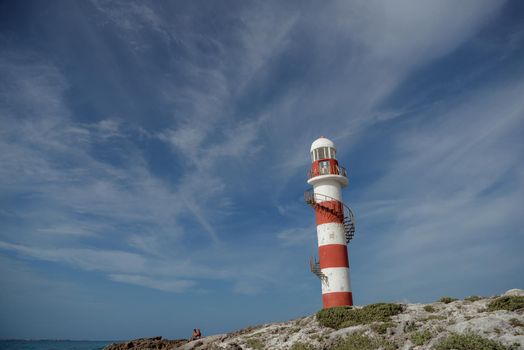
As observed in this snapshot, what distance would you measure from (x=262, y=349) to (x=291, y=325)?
4470 mm

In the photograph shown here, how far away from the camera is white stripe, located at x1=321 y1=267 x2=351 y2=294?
29.9 meters

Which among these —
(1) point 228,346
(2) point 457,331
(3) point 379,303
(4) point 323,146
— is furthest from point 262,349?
(4) point 323,146

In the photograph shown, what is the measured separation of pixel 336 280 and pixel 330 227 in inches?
159

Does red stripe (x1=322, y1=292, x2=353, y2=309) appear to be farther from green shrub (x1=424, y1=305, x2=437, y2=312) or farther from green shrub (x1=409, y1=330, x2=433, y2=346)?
green shrub (x1=409, y1=330, x2=433, y2=346)

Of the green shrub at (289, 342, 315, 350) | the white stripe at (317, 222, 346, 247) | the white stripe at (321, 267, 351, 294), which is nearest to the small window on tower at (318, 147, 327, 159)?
the white stripe at (317, 222, 346, 247)

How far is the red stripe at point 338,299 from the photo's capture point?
2947 cm

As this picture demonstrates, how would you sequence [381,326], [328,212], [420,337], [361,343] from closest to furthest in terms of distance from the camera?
[420,337], [361,343], [381,326], [328,212]

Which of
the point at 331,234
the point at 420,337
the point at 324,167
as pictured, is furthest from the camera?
the point at 324,167

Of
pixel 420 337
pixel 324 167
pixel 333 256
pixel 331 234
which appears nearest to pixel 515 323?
pixel 420 337

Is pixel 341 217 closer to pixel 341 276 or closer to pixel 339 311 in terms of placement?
pixel 341 276

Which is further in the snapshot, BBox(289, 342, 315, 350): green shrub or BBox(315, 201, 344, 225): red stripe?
BBox(315, 201, 344, 225): red stripe

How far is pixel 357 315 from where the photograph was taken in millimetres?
24781

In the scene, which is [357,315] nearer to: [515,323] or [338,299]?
[338,299]

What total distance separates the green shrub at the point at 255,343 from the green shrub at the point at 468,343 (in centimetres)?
1146
